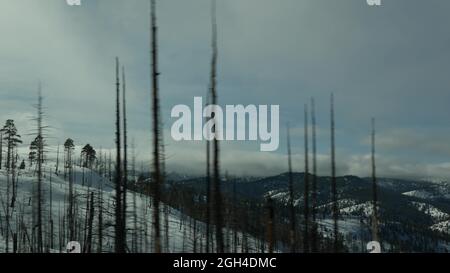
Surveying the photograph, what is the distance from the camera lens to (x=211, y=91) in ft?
50.8

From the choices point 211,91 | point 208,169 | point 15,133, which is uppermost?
point 15,133

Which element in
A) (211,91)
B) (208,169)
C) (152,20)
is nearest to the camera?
(152,20)

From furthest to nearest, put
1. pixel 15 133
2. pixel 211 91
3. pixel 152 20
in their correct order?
1. pixel 15 133
2. pixel 211 91
3. pixel 152 20
